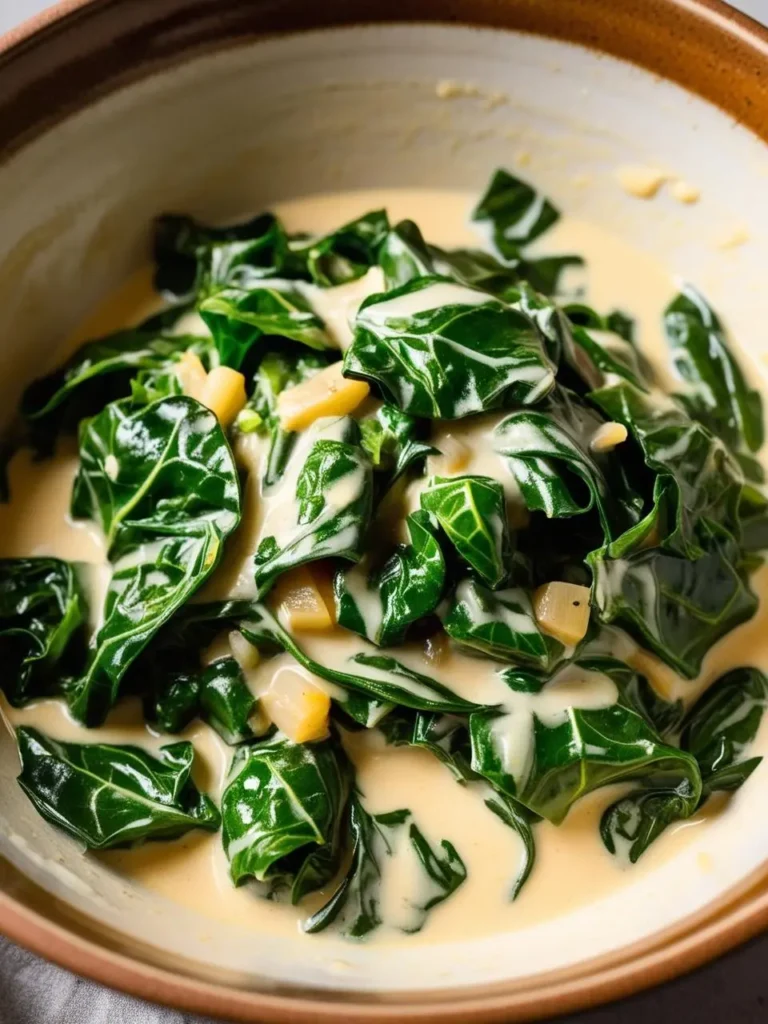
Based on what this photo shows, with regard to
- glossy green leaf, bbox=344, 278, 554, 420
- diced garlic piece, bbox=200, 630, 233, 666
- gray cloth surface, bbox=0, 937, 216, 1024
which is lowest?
gray cloth surface, bbox=0, 937, 216, 1024

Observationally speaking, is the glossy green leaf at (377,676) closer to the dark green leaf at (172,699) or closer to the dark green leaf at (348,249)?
the dark green leaf at (172,699)

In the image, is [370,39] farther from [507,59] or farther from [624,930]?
[624,930]

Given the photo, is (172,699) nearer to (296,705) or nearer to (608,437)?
(296,705)

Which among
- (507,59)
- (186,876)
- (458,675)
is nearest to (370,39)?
(507,59)

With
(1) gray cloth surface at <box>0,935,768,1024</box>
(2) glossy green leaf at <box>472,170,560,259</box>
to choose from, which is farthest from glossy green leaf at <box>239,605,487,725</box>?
(2) glossy green leaf at <box>472,170,560,259</box>

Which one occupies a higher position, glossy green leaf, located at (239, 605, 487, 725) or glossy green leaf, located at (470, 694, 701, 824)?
glossy green leaf, located at (239, 605, 487, 725)

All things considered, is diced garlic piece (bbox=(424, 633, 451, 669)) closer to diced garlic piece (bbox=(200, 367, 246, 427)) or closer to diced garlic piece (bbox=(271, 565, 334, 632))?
diced garlic piece (bbox=(271, 565, 334, 632))

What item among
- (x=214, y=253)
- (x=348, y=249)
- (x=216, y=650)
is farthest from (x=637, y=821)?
(x=214, y=253)
